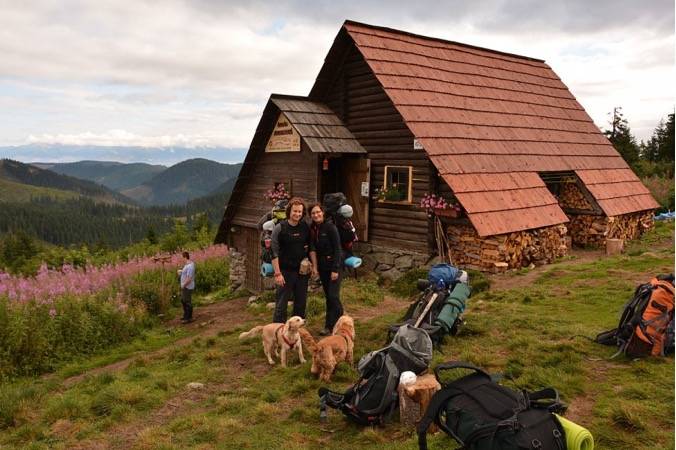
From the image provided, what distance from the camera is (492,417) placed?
147 inches

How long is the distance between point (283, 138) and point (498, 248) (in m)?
7.24

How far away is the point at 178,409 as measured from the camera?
6379 millimetres

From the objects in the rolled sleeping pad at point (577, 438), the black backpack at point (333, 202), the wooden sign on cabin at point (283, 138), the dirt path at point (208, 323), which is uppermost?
the wooden sign on cabin at point (283, 138)

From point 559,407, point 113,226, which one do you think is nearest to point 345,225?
point 559,407

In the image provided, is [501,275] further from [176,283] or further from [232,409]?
[176,283]

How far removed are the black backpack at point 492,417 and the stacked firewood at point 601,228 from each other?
1354 cm

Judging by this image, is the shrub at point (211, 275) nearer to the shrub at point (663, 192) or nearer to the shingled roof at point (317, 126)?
the shingled roof at point (317, 126)

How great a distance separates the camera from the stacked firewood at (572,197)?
54.4ft

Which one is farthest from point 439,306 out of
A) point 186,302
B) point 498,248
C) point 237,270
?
point 237,270

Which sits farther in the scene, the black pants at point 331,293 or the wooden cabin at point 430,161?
the wooden cabin at point 430,161

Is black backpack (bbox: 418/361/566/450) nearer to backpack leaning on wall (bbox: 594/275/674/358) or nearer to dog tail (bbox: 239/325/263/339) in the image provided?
backpack leaning on wall (bbox: 594/275/674/358)

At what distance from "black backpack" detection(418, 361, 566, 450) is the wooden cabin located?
818 cm

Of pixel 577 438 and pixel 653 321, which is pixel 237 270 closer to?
pixel 653 321

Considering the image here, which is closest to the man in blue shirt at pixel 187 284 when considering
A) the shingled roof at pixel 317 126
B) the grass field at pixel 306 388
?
the grass field at pixel 306 388
